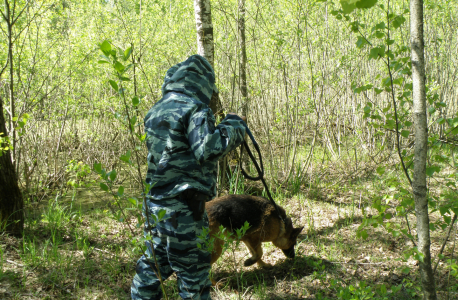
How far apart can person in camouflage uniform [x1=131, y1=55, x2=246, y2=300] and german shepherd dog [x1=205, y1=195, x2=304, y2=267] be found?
3.65 feet

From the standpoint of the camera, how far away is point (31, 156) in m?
6.19

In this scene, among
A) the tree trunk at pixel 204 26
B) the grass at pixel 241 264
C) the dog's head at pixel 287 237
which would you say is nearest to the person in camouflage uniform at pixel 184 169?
the grass at pixel 241 264

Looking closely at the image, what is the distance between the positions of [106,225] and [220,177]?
1969mm

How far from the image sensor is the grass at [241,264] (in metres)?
3.14

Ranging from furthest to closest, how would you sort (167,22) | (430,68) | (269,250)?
(167,22) < (430,68) < (269,250)

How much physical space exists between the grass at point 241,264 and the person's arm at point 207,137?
39.8 inches

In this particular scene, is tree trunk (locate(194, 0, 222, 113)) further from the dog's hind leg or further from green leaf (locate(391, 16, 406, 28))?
green leaf (locate(391, 16, 406, 28))

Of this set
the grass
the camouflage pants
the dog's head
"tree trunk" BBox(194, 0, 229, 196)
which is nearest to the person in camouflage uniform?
the camouflage pants

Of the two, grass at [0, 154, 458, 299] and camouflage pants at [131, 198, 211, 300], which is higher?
camouflage pants at [131, 198, 211, 300]

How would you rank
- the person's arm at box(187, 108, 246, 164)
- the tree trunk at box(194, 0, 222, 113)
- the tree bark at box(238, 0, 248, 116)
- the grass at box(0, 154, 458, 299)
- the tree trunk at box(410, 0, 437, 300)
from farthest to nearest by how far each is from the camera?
the tree bark at box(238, 0, 248, 116) → the tree trunk at box(194, 0, 222, 113) → the grass at box(0, 154, 458, 299) → the person's arm at box(187, 108, 246, 164) → the tree trunk at box(410, 0, 437, 300)

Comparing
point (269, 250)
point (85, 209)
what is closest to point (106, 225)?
point (85, 209)

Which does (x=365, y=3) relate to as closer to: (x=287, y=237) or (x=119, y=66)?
(x=119, y=66)

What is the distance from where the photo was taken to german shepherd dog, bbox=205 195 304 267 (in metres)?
3.53

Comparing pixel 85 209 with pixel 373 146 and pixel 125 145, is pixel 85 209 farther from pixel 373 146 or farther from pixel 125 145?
pixel 373 146
